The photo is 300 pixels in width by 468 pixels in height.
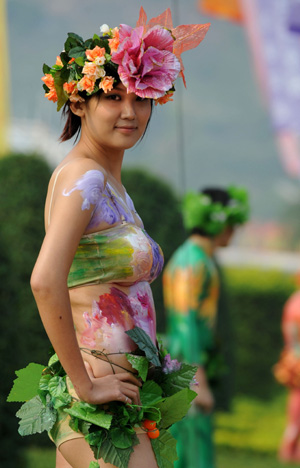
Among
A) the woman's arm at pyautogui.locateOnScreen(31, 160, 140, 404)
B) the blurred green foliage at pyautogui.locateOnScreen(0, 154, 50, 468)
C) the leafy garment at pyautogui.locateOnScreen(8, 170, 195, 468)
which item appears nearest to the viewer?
the woman's arm at pyautogui.locateOnScreen(31, 160, 140, 404)

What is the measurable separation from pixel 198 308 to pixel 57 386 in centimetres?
344

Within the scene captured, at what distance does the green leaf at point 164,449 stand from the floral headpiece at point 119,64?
84cm

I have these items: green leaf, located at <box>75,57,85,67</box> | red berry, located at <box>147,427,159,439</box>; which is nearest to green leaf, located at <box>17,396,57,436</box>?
red berry, located at <box>147,427,159,439</box>

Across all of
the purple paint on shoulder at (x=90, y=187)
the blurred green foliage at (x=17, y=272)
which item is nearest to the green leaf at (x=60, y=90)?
the purple paint on shoulder at (x=90, y=187)

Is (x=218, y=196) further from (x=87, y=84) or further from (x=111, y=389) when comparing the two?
(x=111, y=389)

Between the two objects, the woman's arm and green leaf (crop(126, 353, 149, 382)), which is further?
green leaf (crop(126, 353, 149, 382))

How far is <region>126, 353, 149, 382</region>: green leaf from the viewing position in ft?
6.53

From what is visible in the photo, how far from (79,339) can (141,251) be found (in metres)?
0.26

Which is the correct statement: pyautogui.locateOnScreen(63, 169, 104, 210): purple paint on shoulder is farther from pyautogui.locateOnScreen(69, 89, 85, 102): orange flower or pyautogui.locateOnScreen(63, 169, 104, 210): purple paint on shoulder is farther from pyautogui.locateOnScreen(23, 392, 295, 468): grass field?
pyautogui.locateOnScreen(23, 392, 295, 468): grass field

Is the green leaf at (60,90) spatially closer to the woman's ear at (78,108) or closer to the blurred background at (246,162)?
the woman's ear at (78,108)

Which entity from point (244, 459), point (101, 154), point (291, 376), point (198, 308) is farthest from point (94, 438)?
point (244, 459)

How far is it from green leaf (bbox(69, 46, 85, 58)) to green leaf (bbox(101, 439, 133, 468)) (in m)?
0.94

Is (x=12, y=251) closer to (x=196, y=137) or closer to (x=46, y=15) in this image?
(x=46, y=15)

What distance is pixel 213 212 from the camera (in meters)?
5.66
